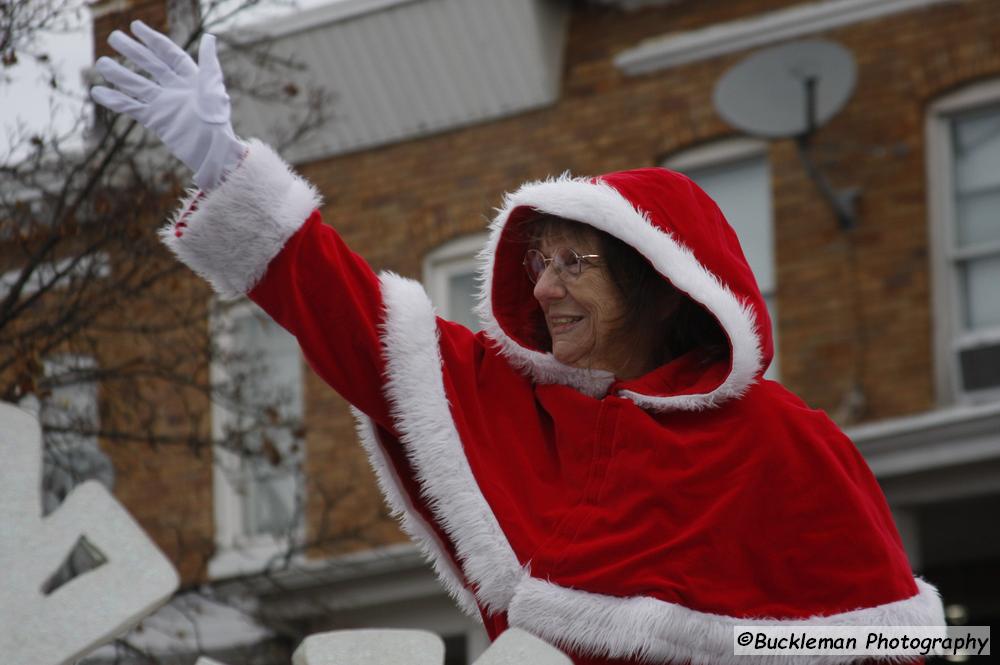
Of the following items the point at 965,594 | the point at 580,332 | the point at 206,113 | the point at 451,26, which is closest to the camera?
the point at 206,113

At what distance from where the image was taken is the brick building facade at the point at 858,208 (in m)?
10.1

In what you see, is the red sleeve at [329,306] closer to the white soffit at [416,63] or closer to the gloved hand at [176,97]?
the gloved hand at [176,97]

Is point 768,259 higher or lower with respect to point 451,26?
lower

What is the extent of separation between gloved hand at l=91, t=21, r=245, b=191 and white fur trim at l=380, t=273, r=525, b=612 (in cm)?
46

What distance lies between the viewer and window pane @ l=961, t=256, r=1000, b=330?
10203 millimetres

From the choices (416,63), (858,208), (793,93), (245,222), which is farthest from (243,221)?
(416,63)

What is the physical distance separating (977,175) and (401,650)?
7.98m

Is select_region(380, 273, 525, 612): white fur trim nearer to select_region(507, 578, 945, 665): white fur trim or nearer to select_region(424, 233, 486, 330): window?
select_region(507, 578, 945, 665): white fur trim

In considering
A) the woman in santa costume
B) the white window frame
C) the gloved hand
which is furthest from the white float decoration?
the white window frame

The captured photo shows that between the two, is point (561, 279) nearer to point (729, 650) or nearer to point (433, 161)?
point (729, 650)

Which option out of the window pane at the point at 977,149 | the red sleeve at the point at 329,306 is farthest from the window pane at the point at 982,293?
the red sleeve at the point at 329,306

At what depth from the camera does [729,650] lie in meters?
3.37

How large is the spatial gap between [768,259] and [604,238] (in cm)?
735

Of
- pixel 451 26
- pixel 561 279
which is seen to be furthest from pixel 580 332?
pixel 451 26
